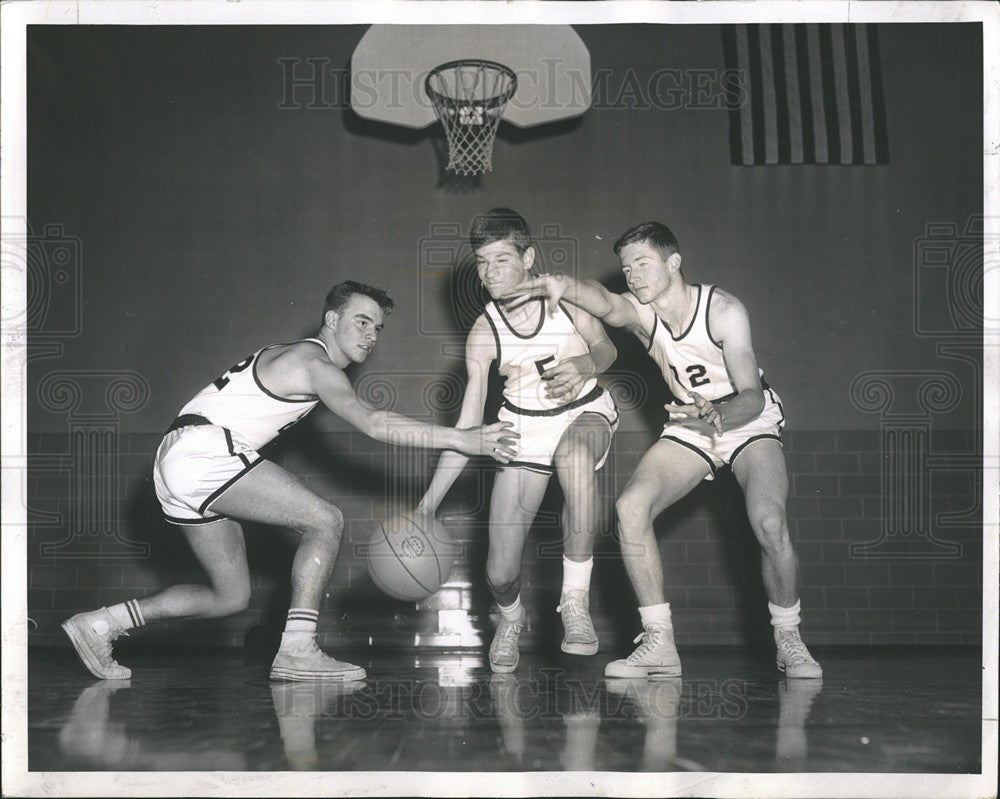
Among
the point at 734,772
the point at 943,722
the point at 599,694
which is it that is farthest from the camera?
the point at 599,694

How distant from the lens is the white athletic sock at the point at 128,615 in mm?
4445

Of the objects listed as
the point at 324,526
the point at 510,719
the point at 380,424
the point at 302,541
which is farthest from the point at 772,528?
the point at 302,541

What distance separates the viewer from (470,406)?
4.78m

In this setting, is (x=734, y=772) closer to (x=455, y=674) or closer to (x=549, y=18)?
(x=455, y=674)

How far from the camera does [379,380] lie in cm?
548

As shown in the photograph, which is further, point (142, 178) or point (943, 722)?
point (142, 178)

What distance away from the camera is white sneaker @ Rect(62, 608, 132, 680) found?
4465 millimetres

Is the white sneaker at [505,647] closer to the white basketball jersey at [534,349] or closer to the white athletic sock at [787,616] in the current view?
the white basketball jersey at [534,349]

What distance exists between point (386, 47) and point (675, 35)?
5.14 feet

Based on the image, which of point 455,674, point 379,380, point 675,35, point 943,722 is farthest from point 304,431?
point 943,722

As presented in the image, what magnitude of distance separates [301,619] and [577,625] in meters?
1.25

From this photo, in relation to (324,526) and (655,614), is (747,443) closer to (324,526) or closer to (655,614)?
(655,614)

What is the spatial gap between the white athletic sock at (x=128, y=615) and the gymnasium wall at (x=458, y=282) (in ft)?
3.06

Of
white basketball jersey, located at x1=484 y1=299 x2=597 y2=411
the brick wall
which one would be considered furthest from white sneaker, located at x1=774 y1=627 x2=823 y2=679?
white basketball jersey, located at x1=484 y1=299 x2=597 y2=411
